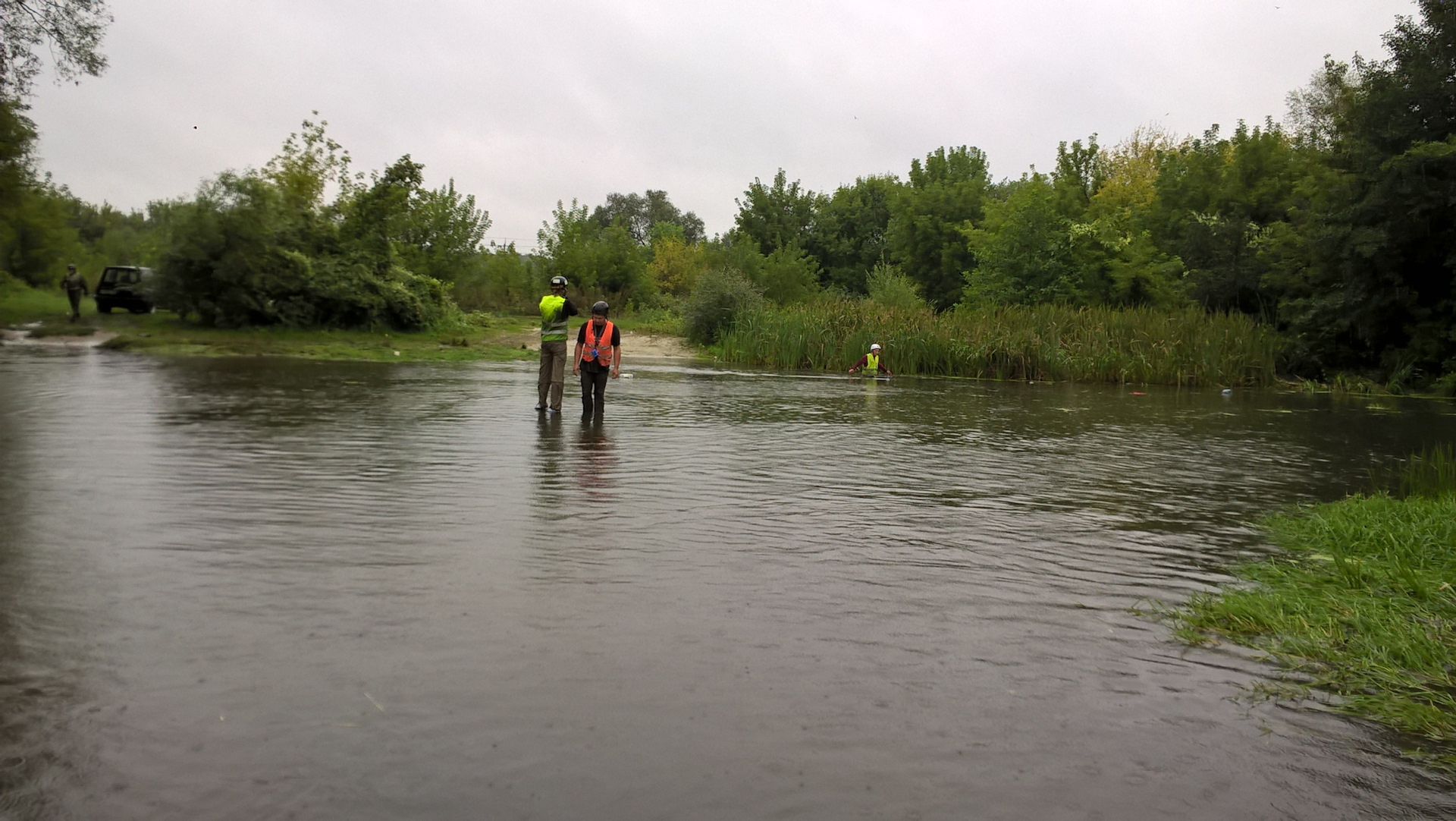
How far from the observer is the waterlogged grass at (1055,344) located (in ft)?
106

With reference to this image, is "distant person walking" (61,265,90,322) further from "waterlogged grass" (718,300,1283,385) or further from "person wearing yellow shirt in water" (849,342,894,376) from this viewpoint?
"person wearing yellow shirt in water" (849,342,894,376)

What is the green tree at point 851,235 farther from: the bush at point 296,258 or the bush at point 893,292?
the bush at point 296,258

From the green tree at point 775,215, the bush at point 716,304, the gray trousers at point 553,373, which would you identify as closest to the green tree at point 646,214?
the green tree at point 775,215

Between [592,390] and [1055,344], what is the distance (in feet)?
68.7

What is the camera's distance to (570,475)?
34.7 ft

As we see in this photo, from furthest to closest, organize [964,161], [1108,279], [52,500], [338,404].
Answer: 1. [964,161]
2. [1108,279]
3. [338,404]
4. [52,500]

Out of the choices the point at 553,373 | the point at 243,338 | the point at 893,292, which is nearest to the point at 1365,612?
the point at 553,373

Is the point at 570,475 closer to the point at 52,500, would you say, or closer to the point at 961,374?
the point at 52,500

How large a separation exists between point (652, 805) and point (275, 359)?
28674 mm

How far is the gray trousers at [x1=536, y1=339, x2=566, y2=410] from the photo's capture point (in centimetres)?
1628

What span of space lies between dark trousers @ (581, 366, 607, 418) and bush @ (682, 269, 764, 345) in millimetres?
30188

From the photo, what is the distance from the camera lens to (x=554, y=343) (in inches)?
635

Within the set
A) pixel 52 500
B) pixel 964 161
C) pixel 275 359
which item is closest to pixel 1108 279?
pixel 964 161

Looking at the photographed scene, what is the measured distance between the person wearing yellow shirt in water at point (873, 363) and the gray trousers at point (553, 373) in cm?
1591
